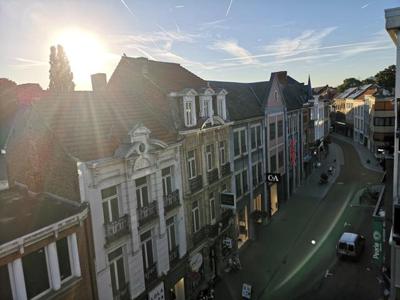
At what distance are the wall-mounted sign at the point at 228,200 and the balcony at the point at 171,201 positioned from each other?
5184 millimetres

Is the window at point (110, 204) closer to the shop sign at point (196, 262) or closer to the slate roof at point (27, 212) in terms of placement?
the slate roof at point (27, 212)

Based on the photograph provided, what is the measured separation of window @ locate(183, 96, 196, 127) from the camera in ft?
65.4

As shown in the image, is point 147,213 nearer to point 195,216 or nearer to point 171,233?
point 171,233

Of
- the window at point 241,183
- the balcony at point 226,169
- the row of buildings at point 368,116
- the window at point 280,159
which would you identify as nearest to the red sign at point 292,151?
the window at point 280,159

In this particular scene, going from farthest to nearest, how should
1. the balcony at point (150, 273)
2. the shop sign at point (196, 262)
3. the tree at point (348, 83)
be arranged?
1. the tree at point (348, 83)
2. the shop sign at point (196, 262)
3. the balcony at point (150, 273)

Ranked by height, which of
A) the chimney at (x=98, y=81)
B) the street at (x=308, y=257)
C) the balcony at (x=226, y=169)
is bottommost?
the street at (x=308, y=257)

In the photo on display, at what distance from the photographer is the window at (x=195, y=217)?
21047 mm

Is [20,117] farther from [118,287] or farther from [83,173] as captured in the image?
[118,287]

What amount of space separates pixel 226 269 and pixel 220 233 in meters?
3.26

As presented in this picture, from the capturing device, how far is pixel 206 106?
22.0m

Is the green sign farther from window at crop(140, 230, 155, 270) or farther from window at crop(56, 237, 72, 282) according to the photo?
window at crop(56, 237, 72, 282)

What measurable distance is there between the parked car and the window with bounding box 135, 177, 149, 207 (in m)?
17.1

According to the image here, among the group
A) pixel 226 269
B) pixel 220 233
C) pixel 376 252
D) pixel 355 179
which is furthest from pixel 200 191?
pixel 355 179

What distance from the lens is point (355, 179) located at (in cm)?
4759
